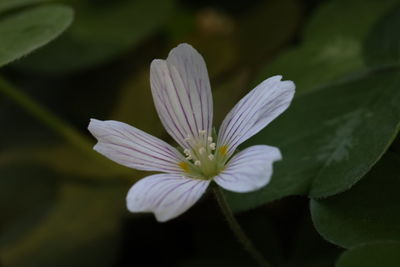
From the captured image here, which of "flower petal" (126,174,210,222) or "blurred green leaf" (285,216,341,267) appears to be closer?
"flower petal" (126,174,210,222)

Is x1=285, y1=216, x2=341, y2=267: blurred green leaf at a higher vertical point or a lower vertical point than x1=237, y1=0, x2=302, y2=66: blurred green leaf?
lower

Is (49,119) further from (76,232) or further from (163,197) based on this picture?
(163,197)

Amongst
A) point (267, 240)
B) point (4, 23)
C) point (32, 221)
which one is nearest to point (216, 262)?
point (267, 240)

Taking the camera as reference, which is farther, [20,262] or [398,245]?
[20,262]

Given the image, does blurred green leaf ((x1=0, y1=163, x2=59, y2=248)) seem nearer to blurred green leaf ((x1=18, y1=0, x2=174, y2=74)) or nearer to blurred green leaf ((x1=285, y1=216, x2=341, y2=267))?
blurred green leaf ((x1=18, y1=0, x2=174, y2=74))

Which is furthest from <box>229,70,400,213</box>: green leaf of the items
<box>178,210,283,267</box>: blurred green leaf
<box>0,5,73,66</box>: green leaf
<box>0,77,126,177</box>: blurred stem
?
<box>0,77,126,177</box>: blurred stem

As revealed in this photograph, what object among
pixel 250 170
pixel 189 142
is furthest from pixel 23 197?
pixel 250 170

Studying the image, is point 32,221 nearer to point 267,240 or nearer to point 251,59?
point 267,240

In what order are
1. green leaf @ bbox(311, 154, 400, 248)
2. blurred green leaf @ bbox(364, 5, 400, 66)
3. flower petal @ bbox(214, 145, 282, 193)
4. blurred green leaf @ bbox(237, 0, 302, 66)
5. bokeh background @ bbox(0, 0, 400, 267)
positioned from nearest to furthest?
1. flower petal @ bbox(214, 145, 282, 193)
2. green leaf @ bbox(311, 154, 400, 248)
3. bokeh background @ bbox(0, 0, 400, 267)
4. blurred green leaf @ bbox(364, 5, 400, 66)
5. blurred green leaf @ bbox(237, 0, 302, 66)

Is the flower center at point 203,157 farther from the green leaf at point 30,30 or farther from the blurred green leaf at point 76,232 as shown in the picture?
the blurred green leaf at point 76,232
